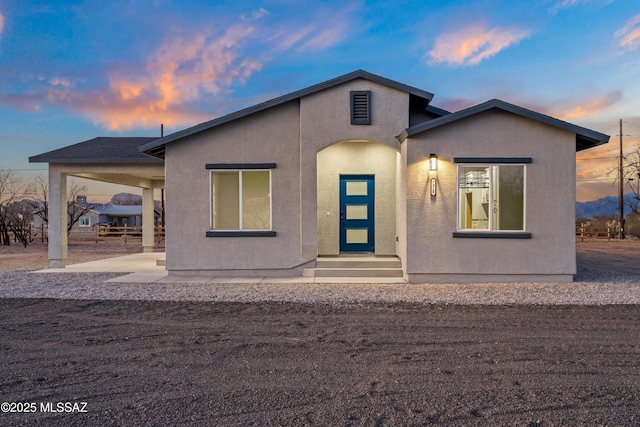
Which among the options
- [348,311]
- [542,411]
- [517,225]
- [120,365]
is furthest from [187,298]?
[517,225]

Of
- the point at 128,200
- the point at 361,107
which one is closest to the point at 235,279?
the point at 361,107

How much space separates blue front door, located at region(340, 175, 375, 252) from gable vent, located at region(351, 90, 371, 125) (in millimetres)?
1913

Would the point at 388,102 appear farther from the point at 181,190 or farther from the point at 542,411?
the point at 542,411

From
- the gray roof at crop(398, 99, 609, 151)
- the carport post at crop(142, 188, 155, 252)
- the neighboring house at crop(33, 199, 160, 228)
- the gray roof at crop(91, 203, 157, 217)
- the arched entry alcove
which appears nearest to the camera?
the gray roof at crop(398, 99, 609, 151)

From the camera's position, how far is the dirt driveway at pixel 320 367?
309 centimetres

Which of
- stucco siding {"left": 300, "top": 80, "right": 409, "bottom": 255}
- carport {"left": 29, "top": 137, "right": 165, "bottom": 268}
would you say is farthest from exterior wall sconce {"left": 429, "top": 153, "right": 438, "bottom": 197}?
carport {"left": 29, "top": 137, "right": 165, "bottom": 268}

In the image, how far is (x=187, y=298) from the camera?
25.7 ft

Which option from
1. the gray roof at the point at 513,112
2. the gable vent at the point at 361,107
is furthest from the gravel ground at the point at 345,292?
the gable vent at the point at 361,107

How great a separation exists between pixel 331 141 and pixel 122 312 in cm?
600

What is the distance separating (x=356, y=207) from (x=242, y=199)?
10.6 ft

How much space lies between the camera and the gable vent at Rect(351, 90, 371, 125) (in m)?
10.1

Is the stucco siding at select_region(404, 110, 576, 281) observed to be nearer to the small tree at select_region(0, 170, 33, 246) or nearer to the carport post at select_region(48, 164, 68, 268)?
the carport post at select_region(48, 164, 68, 268)

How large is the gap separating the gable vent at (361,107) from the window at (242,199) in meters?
2.64

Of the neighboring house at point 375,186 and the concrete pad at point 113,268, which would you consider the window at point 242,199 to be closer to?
the neighboring house at point 375,186
